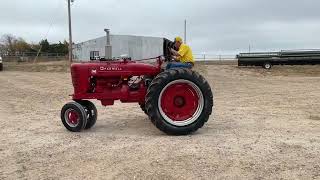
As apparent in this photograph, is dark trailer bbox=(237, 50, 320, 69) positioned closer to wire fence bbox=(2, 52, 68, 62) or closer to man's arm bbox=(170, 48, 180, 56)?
wire fence bbox=(2, 52, 68, 62)

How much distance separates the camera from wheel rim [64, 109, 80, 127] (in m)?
10.2

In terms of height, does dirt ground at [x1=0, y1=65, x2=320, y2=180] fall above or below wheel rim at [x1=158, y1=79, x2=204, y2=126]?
below

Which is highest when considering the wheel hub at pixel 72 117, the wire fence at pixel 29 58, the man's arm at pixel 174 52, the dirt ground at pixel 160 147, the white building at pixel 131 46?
the white building at pixel 131 46

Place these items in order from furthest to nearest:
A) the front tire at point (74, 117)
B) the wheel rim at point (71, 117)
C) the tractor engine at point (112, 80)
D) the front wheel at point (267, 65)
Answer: the front wheel at point (267, 65)
the tractor engine at point (112, 80)
the wheel rim at point (71, 117)
the front tire at point (74, 117)

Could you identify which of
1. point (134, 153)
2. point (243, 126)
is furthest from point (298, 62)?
point (134, 153)

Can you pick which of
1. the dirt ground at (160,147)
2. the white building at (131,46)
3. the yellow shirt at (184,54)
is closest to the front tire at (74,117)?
the dirt ground at (160,147)

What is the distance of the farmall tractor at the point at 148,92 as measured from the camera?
966 cm

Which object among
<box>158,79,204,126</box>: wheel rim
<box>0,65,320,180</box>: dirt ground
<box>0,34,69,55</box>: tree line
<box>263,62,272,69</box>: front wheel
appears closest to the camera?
<box>0,65,320,180</box>: dirt ground

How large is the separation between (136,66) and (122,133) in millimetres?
1339

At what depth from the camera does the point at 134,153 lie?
797cm

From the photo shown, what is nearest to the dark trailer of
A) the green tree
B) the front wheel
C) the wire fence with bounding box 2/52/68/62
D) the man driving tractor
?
the front wheel

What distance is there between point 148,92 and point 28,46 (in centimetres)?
8060

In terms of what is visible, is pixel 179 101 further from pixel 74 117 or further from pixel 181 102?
pixel 74 117

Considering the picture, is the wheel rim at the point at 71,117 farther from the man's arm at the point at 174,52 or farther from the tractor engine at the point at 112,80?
the man's arm at the point at 174,52
